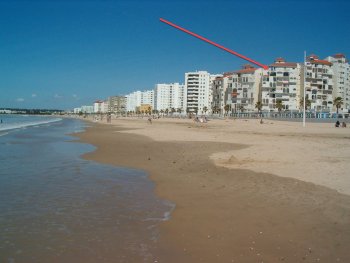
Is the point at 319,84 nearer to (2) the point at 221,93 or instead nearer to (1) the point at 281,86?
(1) the point at 281,86

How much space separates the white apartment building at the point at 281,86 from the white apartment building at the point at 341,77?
18102 mm

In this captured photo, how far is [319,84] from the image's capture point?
374ft

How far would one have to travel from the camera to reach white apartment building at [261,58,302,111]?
111m

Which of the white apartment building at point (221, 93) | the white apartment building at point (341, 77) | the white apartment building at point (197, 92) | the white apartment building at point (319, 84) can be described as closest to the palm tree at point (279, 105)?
the white apartment building at point (319, 84)

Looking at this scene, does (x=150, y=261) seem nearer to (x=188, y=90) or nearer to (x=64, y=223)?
(x=64, y=223)

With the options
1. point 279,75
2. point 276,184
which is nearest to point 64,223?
point 276,184

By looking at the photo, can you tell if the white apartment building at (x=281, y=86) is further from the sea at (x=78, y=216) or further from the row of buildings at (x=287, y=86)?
the sea at (x=78, y=216)

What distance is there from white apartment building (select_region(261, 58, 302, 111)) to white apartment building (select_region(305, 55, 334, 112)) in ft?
12.0

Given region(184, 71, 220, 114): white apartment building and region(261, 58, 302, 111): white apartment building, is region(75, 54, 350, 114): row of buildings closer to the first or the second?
region(261, 58, 302, 111): white apartment building

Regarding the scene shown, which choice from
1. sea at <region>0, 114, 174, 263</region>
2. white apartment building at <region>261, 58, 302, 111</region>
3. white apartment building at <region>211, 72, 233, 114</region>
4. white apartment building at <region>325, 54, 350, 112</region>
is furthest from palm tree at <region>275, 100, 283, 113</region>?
sea at <region>0, 114, 174, 263</region>

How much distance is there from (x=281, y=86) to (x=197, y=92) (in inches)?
2302

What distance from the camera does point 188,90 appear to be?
16612cm

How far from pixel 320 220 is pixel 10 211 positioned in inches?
239

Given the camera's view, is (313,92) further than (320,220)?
Yes
